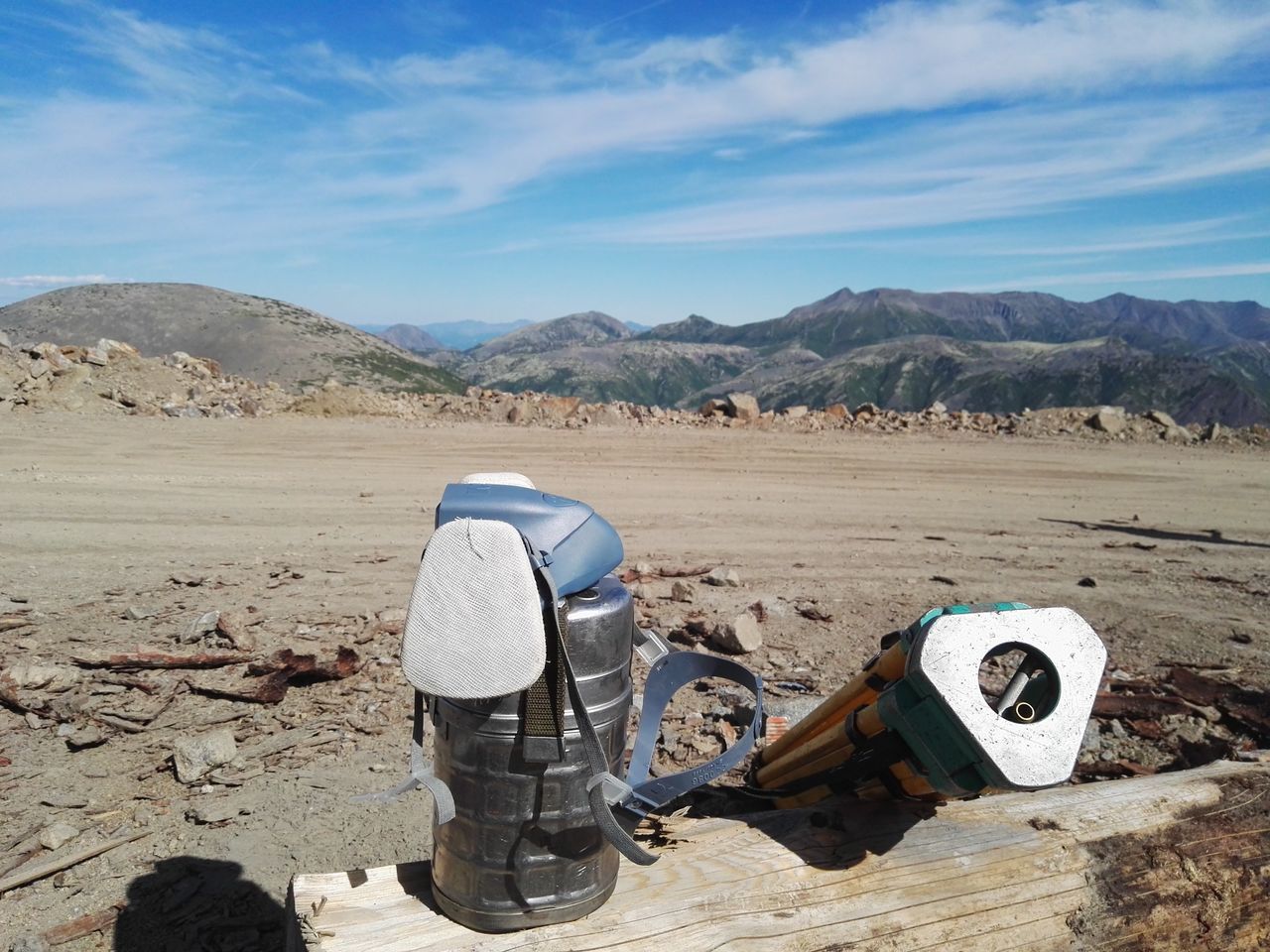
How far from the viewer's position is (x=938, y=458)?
1545 centimetres

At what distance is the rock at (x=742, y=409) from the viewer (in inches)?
760

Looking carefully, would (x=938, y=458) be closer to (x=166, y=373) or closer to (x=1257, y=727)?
(x=1257, y=727)

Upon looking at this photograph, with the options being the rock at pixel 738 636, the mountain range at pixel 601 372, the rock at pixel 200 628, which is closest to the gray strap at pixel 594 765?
the rock at pixel 738 636

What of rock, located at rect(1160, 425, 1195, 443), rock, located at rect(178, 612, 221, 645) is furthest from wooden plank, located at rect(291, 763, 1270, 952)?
rock, located at rect(1160, 425, 1195, 443)

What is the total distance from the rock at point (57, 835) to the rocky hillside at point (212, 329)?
61.8 metres

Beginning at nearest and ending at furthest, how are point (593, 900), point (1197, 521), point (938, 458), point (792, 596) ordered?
point (593, 900) < point (792, 596) < point (1197, 521) < point (938, 458)

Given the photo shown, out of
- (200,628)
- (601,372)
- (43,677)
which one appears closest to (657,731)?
(43,677)

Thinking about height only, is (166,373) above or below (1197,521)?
above

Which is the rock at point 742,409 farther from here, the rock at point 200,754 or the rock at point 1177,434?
the rock at point 200,754

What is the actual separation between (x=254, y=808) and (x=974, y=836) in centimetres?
286

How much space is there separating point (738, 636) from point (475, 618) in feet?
11.9

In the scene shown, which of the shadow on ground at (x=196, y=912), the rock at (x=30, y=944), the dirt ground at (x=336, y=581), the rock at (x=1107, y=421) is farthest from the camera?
the rock at (x=1107, y=421)

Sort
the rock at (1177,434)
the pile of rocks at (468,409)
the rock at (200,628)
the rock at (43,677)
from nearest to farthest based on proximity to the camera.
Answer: the rock at (43,677)
the rock at (200,628)
the pile of rocks at (468,409)
the rock at (1177,434)

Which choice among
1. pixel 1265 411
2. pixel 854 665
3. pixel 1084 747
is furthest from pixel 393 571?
pixel 1265 411
